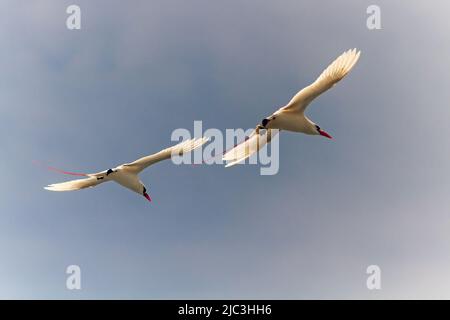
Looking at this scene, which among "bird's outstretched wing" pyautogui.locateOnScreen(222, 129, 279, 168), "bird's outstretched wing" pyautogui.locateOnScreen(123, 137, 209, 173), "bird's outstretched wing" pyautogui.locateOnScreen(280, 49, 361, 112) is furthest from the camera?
"bird's outstretched wing" pyautogui.locateOnScreen(222, 129, 279, 168)

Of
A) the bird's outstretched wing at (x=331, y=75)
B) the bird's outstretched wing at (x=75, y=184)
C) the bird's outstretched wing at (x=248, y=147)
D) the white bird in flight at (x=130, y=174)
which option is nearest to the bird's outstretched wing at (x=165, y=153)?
the white bird in flight at (x=130, y=174)

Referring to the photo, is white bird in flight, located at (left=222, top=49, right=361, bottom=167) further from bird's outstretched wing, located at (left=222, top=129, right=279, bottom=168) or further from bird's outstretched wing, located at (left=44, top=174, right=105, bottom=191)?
bird's outstretched wing, located at (left=44, top=174, right=105, bottom=191)

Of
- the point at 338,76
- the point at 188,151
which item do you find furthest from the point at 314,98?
the point at 188,151

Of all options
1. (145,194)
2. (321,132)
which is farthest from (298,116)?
(145,194)

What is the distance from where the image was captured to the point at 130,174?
22.1m

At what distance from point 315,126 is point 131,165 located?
7.36 m

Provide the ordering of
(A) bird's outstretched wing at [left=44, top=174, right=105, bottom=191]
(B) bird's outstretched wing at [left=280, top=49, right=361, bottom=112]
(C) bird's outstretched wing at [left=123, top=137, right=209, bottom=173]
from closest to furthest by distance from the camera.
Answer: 1. (B) bird's outstretched wing at [left=280, top=49, right=361, bottom=112]
2. (C) bird's outstretched wing at [left=123, top=137, right=209, bottom=173]
3. (A) bird's outstretched wing at [left=44, top=174, right=105, bottom=191]

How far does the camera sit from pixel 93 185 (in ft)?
75.2

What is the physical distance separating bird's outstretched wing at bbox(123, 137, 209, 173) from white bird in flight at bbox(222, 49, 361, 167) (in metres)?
1.24

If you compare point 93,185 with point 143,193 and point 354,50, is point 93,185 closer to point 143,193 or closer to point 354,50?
point 143,193

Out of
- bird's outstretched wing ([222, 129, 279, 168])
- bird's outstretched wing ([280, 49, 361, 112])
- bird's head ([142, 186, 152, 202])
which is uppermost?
bird's outstretched wing ([280, 49, 361, 112])

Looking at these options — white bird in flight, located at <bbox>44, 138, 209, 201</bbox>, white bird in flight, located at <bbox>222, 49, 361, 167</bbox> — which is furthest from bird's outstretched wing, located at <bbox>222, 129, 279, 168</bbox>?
white bird in flight, located at <bbox>44, 138, 209, 201</bbox>

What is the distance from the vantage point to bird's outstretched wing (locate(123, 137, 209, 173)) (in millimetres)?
20969

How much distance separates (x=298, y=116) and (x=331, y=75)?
1.97 meters
